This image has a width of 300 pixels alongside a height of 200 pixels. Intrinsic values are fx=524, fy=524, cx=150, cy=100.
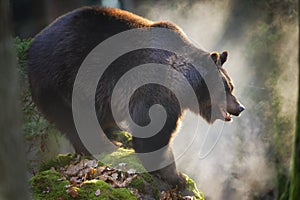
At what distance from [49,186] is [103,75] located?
1785 mm

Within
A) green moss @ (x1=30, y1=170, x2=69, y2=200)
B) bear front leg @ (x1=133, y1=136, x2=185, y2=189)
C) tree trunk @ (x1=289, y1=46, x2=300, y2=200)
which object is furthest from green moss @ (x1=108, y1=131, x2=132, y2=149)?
tree trunk @ (x1=289, y1=46, x2=300, y2=200)

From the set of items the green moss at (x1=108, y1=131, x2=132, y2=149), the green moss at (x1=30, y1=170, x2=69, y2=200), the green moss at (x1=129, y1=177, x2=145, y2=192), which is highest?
the green moss at (x1=108, y1=131, x2=132, y2=149)

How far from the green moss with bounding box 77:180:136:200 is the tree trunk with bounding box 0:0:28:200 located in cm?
259

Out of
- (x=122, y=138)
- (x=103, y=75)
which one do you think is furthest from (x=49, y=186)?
(x=122, y=138)

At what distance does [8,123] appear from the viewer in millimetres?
2996

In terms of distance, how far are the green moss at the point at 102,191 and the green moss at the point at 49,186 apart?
0.67 feet

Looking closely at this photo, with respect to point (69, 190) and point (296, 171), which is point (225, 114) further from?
point (296, 171)

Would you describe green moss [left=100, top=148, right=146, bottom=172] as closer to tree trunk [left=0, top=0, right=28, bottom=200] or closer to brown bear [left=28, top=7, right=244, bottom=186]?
brown bear [left=28, top=7, right=244, bottom=186]

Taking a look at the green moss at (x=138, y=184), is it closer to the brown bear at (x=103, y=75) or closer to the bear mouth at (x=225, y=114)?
the brown bear at (x=103, y=75)

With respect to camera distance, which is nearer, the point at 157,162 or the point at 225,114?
the point at 157,162

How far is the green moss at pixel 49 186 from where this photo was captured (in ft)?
18.7

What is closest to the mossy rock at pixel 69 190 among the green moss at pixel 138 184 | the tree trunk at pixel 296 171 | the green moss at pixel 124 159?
the green moss at pixel 138 184

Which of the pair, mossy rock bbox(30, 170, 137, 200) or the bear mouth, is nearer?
mossy rock bbox(30, 170, 137, 200)

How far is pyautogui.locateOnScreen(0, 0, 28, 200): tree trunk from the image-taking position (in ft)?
9.68
